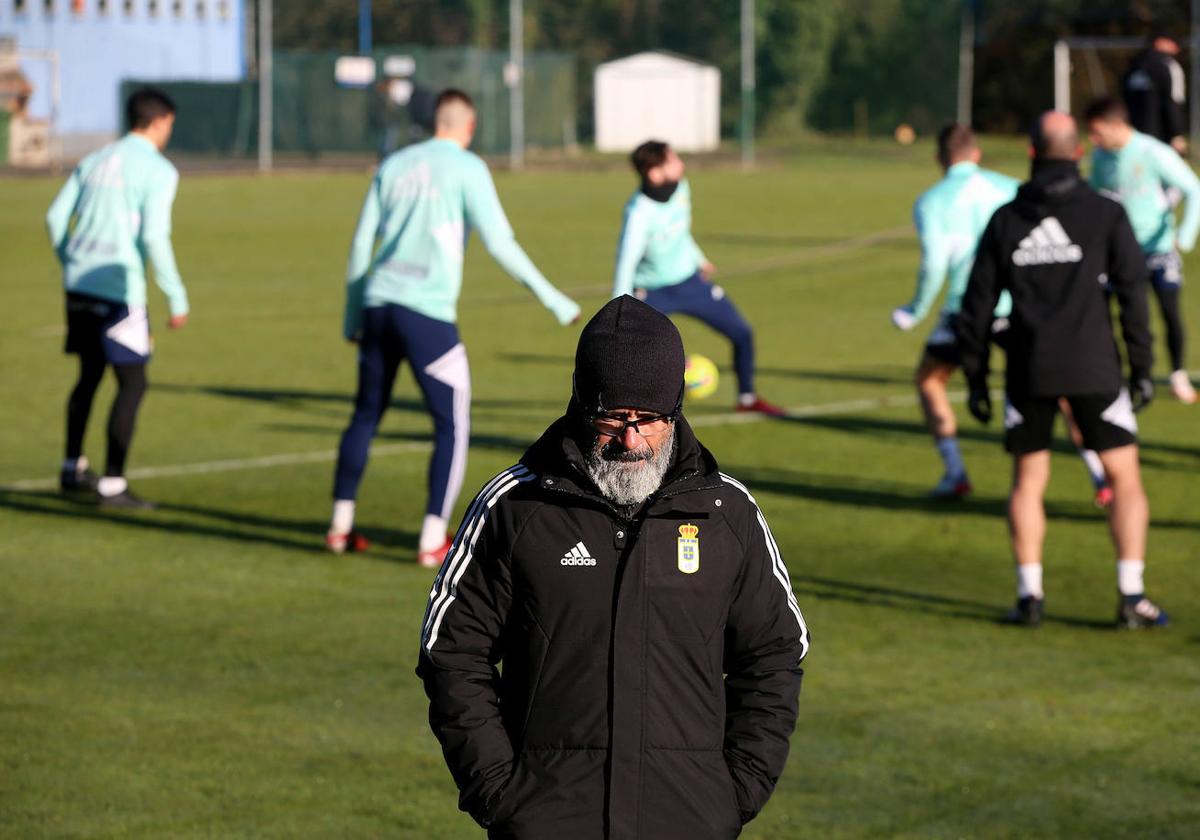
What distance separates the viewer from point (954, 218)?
440 inches

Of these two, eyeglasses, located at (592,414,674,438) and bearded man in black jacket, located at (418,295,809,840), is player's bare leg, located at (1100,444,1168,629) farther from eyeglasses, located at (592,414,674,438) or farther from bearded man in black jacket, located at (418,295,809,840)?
eyeglasses, located at (592,414,674,438)

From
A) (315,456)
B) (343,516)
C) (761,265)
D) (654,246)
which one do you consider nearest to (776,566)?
(343,516)

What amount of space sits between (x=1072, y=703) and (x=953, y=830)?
5.02 ft

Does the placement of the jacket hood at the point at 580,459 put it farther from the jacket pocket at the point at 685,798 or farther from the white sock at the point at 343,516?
the white sock at the point at 343,516

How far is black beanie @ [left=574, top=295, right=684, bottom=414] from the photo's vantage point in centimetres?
384

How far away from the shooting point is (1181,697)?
24.9ft

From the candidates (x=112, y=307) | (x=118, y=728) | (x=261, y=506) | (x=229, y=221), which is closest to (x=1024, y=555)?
(x=118, y=728)

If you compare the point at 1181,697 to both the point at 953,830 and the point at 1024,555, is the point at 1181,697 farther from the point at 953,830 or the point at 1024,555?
the point at 953,830

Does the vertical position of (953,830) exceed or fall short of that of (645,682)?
it falls short

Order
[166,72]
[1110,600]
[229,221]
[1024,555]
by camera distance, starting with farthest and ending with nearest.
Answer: [166,72] < [229,221] < [1110,600] < [1024,555]

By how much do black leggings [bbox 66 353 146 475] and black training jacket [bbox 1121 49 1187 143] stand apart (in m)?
11.8

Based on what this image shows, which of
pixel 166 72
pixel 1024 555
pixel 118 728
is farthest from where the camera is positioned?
pixel 166 72

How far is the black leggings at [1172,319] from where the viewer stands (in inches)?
575

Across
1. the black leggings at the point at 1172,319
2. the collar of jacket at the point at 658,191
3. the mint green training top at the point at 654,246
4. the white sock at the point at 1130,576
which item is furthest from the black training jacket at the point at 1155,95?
the white sock at the point at 1130,576
